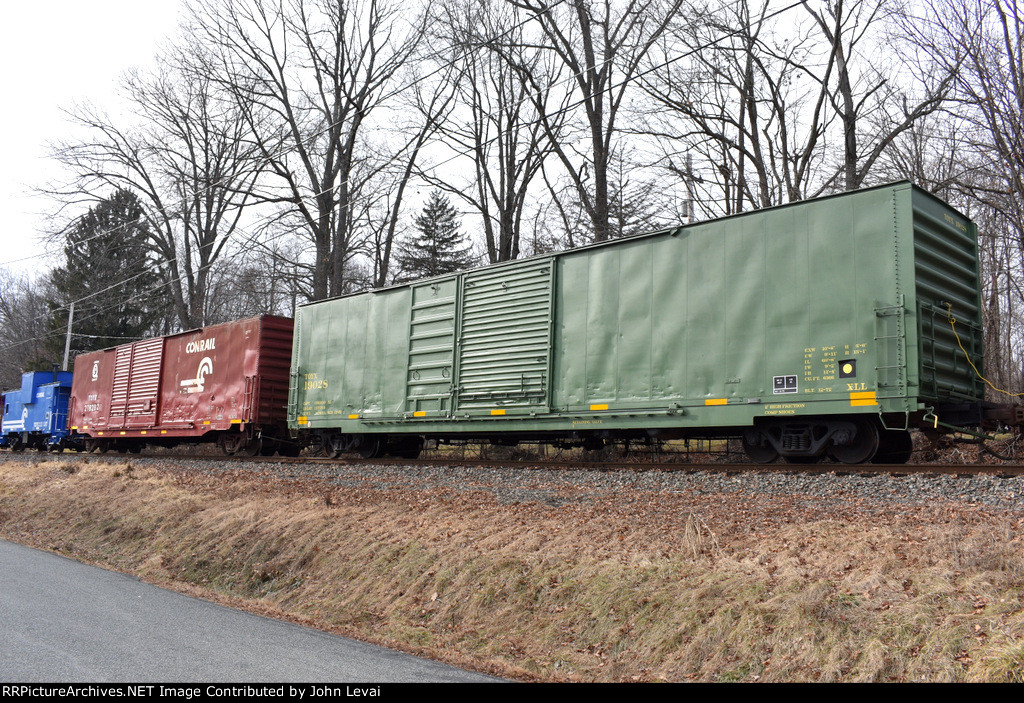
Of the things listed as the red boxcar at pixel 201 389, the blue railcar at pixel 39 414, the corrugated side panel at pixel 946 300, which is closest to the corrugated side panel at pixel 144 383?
the red boxcar at pixel 201 389

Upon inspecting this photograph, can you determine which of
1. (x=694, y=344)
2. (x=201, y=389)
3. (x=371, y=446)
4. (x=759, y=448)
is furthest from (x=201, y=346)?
(x=759, y=448)

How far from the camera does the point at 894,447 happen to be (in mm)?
10727

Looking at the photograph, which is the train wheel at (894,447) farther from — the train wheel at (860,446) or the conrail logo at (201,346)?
the conrail logo at (201,346)

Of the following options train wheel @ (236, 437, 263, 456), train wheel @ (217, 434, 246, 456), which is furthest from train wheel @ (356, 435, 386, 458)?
train wheel @ (217, 434, 246, 456)

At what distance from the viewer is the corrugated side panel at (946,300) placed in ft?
30.7

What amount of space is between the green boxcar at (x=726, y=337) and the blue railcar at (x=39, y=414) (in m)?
18.7

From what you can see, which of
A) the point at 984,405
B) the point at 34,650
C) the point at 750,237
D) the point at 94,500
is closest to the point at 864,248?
the point at 750,237

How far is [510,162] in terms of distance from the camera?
107ft

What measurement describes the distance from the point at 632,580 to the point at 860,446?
5895mm

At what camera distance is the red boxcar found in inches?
734

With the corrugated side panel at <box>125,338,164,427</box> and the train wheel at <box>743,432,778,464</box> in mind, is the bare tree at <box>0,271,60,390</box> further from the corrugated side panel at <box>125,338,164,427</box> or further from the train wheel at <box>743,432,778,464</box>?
the train wheel at <box>743,432,778,464</box>

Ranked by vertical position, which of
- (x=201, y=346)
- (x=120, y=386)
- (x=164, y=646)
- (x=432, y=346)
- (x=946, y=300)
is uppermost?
(x=201, y=346)

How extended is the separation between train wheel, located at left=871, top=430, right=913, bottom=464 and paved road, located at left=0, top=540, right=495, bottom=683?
25.7 feet

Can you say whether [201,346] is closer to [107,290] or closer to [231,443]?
[231,443]
